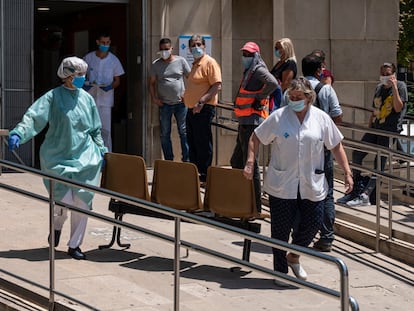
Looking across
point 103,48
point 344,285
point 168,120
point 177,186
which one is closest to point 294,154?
point 177,186

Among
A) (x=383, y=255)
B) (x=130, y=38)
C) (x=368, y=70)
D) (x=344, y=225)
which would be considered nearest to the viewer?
(x=383, y=255)

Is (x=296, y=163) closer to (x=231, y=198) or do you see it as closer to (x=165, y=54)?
(x=231, y=198)

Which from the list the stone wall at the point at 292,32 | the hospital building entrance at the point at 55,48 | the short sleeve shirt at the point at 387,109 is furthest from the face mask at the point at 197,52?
the hospital building entrance at the point at 55,48

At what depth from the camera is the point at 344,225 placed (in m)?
10.8

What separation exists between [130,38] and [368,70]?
374 centimetres

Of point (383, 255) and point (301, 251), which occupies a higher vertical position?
point (301, 251)

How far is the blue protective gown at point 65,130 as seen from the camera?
864cm

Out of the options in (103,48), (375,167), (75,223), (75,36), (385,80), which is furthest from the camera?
(75,36)

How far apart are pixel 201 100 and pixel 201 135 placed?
1.84ft

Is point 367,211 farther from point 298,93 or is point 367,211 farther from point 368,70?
point 368,70

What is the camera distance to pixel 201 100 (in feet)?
39.7

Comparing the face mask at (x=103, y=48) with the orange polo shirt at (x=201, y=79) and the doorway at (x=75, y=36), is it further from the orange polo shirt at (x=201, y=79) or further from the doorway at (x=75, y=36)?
the orange polo shirt at (x=201, y=79)

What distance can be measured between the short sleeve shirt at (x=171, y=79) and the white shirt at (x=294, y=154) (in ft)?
16.4

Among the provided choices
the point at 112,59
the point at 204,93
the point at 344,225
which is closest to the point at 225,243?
the point at 344,225
